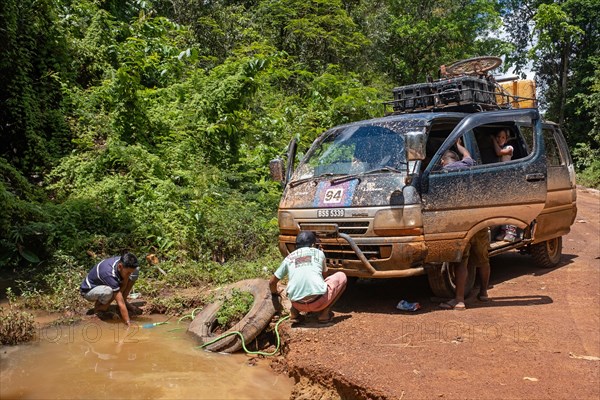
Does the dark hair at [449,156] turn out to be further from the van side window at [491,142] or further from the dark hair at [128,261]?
the dark hair at [128,261]

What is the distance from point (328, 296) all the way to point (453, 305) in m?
1.49

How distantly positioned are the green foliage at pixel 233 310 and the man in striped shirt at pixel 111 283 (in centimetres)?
126

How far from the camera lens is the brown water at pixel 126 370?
4.38m

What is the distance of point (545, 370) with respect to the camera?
3.93 m

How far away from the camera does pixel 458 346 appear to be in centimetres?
454

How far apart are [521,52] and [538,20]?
4356 mm

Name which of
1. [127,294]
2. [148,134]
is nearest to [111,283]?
[127,294]

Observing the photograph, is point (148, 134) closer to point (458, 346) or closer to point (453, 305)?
point (453, 305)

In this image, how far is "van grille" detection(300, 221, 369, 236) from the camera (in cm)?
552

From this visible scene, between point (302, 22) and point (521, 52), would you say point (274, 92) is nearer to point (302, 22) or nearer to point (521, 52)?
point (302, 22)

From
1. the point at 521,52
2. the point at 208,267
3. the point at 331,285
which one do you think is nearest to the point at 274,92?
the point at 208,267

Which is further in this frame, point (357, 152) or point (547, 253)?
point (547, 253)

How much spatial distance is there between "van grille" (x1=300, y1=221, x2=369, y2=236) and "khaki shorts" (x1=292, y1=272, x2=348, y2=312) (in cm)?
50

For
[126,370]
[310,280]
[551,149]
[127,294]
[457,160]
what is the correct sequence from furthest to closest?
[551,149] → [127,294] → [457,160] → [310,280] → [126,370]
